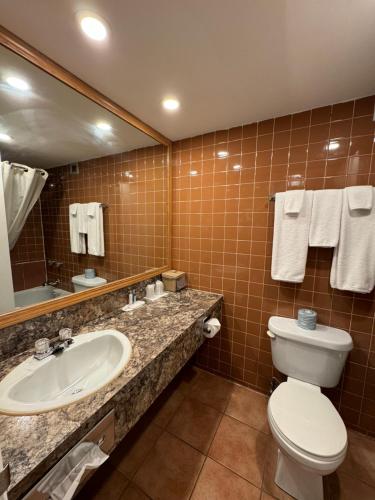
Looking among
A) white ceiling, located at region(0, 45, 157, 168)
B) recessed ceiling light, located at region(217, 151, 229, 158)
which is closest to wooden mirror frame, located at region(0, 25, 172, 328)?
white ceiling, located at region(0, 45, 157, 168)

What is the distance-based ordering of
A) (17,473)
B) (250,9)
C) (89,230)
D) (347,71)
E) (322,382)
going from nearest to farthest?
(17,473) < (250,9) < (347,71) < (322,382) < (89,230)

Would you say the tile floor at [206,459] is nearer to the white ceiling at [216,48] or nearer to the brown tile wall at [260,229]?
the brown tile wall at [260,229]

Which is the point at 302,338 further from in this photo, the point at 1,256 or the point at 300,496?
the point at 1,256

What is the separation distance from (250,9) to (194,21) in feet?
0.70

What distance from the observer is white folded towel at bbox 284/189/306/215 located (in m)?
1.35

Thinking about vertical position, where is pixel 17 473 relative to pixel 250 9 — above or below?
below

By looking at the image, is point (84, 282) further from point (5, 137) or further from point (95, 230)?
point (5, 137)

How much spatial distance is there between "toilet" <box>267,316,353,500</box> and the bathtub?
140 cm

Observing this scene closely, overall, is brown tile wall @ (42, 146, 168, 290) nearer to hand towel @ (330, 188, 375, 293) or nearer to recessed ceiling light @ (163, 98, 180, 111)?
recessed ceiling light @ (163, 98, 180, 111)

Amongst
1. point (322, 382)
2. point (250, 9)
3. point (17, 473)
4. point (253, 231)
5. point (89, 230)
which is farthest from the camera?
point (253, 231)

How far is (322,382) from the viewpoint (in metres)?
1.31

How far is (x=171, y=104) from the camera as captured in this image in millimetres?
1336

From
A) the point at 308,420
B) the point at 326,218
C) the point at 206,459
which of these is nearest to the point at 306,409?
the point at 308,420

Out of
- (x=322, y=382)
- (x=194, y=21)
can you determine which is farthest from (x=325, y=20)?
(x=322, y=382)
